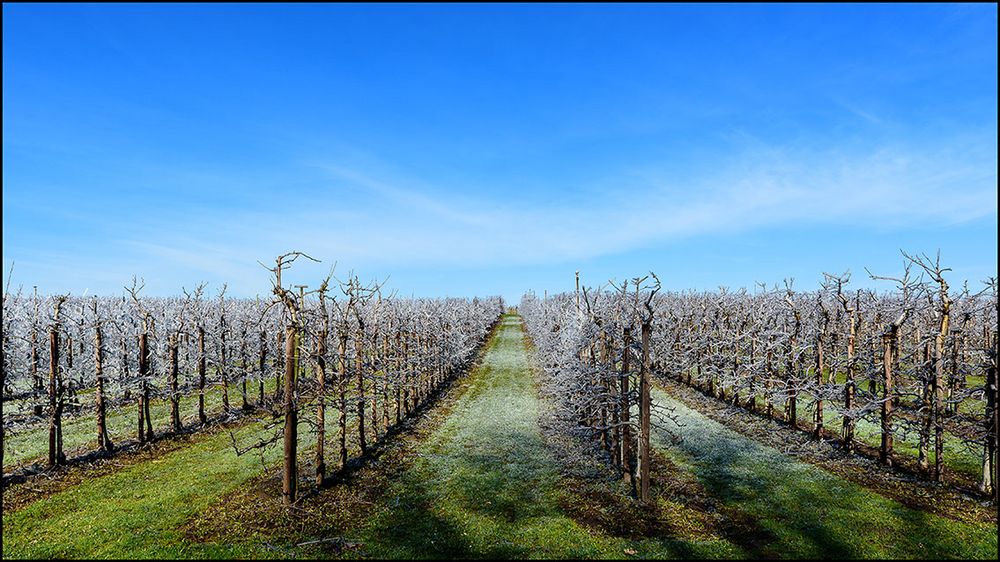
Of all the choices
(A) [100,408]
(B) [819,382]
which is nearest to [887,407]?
(B) [819,382]

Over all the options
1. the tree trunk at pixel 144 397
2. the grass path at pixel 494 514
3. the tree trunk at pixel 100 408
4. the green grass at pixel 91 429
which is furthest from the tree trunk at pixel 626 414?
the tree trunk at pixel 100 408

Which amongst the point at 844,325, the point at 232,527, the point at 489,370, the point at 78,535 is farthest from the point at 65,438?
the point at 844,325

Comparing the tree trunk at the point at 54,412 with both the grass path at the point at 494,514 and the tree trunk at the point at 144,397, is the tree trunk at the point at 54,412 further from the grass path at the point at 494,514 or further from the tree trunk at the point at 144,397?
the tree trunk at the point at 144,397

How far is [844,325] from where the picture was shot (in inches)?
1439

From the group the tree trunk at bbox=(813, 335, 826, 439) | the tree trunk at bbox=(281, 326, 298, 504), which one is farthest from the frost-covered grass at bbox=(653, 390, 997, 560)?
the tree trunk at bbox=(281, 326, 298, 504)

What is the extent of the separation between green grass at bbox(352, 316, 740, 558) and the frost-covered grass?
7.92 feet

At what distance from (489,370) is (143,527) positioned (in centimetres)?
3544

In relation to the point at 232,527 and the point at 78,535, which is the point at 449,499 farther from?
the point at 78,535

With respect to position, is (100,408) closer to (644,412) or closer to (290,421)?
(290,421)

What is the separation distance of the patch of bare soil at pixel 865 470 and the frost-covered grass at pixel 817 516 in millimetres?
773

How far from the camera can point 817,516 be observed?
15.5 m

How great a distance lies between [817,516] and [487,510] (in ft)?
34.9

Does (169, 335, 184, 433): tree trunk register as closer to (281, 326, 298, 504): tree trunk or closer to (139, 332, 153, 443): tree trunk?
(139, 332, 153, 443): tree trunk

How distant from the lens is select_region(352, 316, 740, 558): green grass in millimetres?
13570
